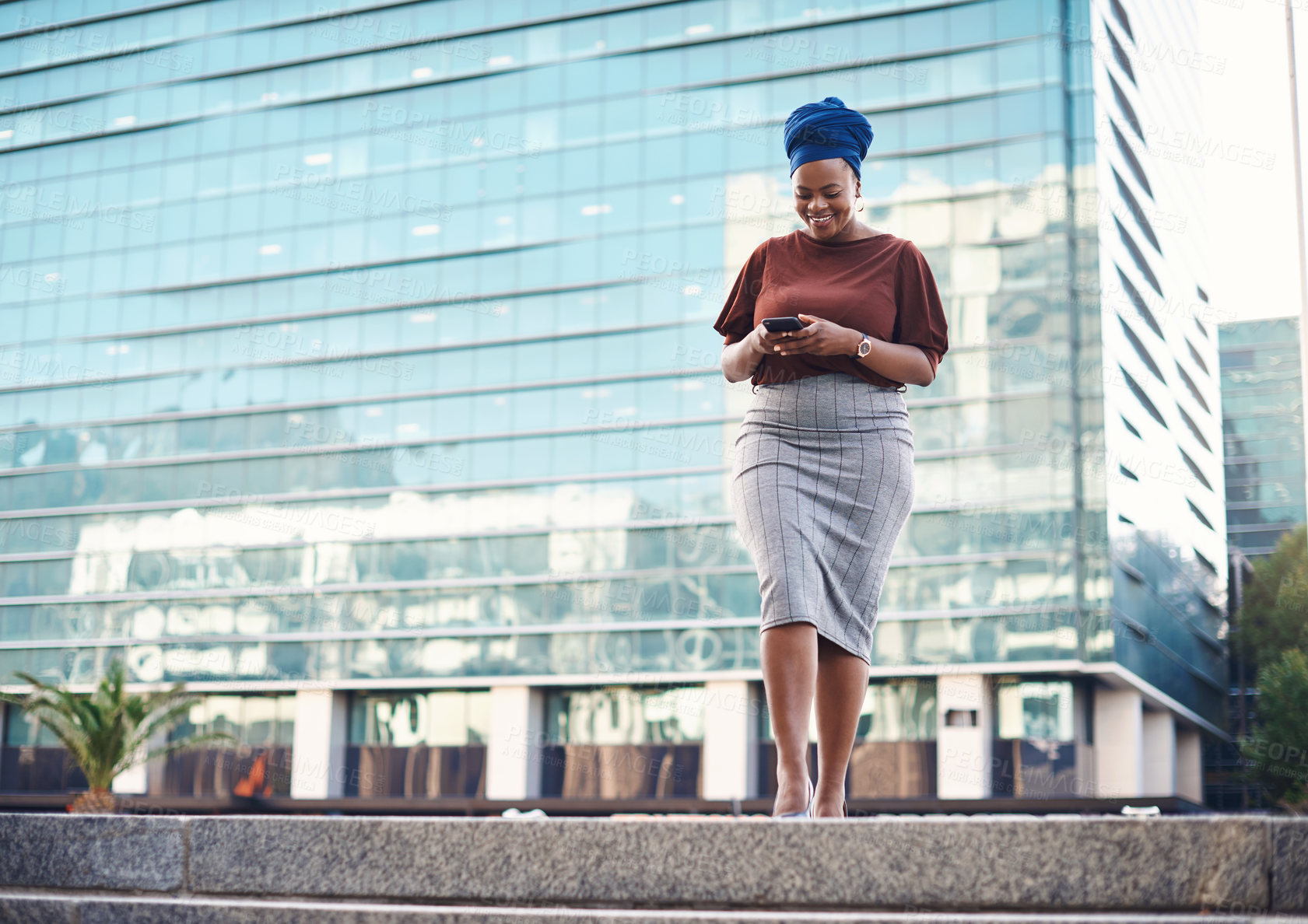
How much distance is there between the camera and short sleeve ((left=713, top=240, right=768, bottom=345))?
4.36m

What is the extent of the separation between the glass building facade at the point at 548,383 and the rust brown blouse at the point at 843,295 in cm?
3072

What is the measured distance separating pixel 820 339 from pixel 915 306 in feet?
1.65

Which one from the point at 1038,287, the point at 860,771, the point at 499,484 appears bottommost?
the point at 860,771

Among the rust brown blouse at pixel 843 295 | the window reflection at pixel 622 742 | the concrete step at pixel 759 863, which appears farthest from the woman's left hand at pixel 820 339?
the window reflection at pixel 622 742

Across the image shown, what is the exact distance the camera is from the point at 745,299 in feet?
14.4

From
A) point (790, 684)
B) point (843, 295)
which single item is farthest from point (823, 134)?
point (790, 684)

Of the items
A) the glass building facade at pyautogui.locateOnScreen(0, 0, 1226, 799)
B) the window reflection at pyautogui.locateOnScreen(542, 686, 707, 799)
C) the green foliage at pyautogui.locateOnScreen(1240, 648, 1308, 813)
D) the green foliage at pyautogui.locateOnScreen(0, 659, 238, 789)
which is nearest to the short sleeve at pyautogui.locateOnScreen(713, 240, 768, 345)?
the green foliage at pyautogui.locateOnScreen(0, 659, 238, 789)

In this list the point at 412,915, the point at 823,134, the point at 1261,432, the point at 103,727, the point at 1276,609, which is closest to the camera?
the point at 412,915

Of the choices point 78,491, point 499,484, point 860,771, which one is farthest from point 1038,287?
point 78,491

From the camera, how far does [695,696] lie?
120ft

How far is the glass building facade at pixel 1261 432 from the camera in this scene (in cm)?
7156

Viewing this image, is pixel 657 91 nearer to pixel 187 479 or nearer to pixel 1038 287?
pixel 1038 287

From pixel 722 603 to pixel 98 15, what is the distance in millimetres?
31010

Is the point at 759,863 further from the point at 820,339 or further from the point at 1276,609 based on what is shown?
the point at 1276,609
